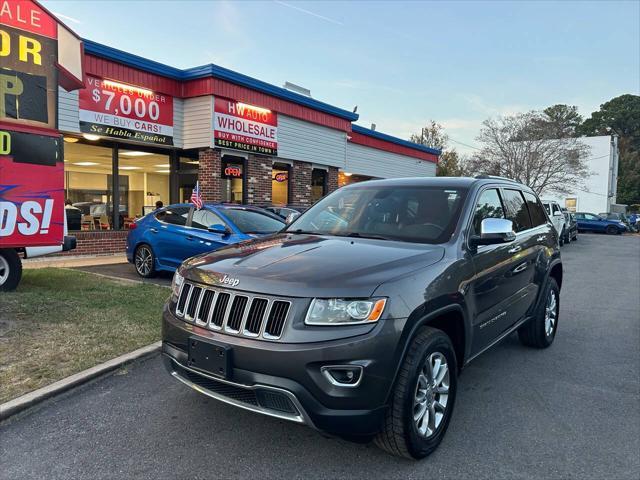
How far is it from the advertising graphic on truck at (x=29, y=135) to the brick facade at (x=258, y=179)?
8038mm

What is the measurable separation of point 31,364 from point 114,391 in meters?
0.91

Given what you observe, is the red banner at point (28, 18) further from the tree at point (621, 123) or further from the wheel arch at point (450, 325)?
the tree at point (621, 123)

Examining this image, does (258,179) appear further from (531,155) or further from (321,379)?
(531,155)

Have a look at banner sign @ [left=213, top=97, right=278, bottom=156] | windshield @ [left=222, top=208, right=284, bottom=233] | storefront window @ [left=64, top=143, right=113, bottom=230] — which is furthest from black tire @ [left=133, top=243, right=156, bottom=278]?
banner sign @ [left=213, top=97, right=278, bottom=156]

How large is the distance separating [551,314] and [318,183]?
14139mm

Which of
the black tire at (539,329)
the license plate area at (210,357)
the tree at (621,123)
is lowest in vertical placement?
the black tire at (539,329)

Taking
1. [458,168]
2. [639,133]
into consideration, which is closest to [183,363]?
[458,168]

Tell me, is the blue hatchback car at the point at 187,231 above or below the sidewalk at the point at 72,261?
above

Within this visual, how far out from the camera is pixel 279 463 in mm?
2889

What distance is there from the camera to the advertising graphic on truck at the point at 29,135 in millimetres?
6465

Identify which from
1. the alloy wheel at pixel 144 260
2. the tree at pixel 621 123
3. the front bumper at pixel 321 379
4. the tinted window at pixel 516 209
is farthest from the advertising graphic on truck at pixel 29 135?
the tree at pixel 621 123

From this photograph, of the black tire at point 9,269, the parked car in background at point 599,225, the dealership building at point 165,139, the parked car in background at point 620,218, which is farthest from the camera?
the parked car in background at point 620,218

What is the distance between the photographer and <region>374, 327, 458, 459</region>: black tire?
8.88 feet

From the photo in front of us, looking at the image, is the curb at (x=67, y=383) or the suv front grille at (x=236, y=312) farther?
the curb at (x=67, y=383)
